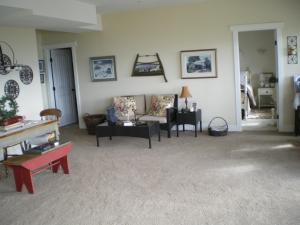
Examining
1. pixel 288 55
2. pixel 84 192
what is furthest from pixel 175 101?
pixel 84 192

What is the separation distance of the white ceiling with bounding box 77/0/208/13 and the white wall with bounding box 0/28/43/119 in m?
1.56

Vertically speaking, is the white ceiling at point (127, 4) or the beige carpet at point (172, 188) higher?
the white ceiling at point (127, 4)

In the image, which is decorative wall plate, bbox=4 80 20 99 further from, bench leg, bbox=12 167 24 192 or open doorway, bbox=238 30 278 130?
open doorway, bbox=238 30 278 130

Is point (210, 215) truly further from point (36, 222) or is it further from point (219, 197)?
point (36, 222)

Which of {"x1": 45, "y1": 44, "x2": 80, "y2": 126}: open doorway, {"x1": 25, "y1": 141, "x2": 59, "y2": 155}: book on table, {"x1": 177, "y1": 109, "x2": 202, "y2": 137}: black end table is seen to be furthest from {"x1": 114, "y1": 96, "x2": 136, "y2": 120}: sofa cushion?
{"x1": 25, "y1": 141, "x2": 59, "y2": 155}: book on table

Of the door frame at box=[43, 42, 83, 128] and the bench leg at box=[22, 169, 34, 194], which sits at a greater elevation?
the door frame at box=[43, 42, 83, 128]

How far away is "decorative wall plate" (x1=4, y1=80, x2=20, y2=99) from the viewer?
6.05 m

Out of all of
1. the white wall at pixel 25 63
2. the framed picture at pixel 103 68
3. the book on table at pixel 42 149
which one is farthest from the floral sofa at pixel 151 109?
the book on table at pixel 42 149

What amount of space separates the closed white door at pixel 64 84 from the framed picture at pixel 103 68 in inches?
54.1

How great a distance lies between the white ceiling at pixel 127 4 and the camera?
19.7 feet

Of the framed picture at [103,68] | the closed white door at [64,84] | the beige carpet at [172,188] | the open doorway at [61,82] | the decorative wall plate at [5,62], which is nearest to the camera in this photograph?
the beige carpet at [172,188]

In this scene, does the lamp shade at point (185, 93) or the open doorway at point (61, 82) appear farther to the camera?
the open doorway at point (61, 82)

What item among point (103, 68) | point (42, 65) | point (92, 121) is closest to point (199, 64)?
point (103, 68)

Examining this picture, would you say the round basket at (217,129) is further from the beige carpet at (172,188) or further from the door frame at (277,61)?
the beige carpet at (172,188)
